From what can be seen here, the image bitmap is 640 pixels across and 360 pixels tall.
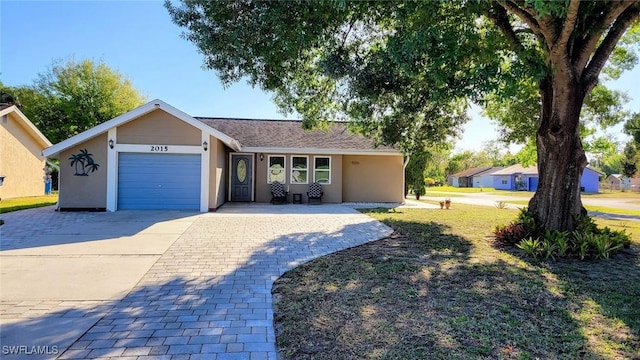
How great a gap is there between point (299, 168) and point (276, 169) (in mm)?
1156

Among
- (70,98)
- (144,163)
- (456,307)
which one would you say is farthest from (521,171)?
(70,98)

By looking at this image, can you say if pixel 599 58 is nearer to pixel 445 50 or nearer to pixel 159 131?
pixel 445 50

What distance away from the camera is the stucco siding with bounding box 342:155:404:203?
17.4 m

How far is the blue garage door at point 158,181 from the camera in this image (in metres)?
12.4

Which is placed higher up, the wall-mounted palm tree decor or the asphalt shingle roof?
the asphalt shingle roof

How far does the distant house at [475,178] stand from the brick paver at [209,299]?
58.7 metres

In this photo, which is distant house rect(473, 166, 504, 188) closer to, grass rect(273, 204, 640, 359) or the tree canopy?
the tree canopy

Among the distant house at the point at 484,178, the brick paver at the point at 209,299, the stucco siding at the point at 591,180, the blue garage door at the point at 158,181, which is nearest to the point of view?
the brick paver at the point at 209,299

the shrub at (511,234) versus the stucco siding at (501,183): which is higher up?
the stucco siding at (501,183)

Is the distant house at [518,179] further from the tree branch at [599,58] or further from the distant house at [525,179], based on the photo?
the tree branch at [599,58]

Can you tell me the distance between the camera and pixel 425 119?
1340 cm

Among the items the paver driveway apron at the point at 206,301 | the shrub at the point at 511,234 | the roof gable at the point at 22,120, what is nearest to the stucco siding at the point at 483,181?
the shrub at the point at 511,234

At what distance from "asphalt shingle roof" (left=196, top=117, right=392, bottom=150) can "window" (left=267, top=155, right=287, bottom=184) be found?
722 millimetres

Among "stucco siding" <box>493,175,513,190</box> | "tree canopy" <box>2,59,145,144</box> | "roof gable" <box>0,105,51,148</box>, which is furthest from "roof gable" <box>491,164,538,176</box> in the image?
"roof gable" <box>0,105,51,148</box>
